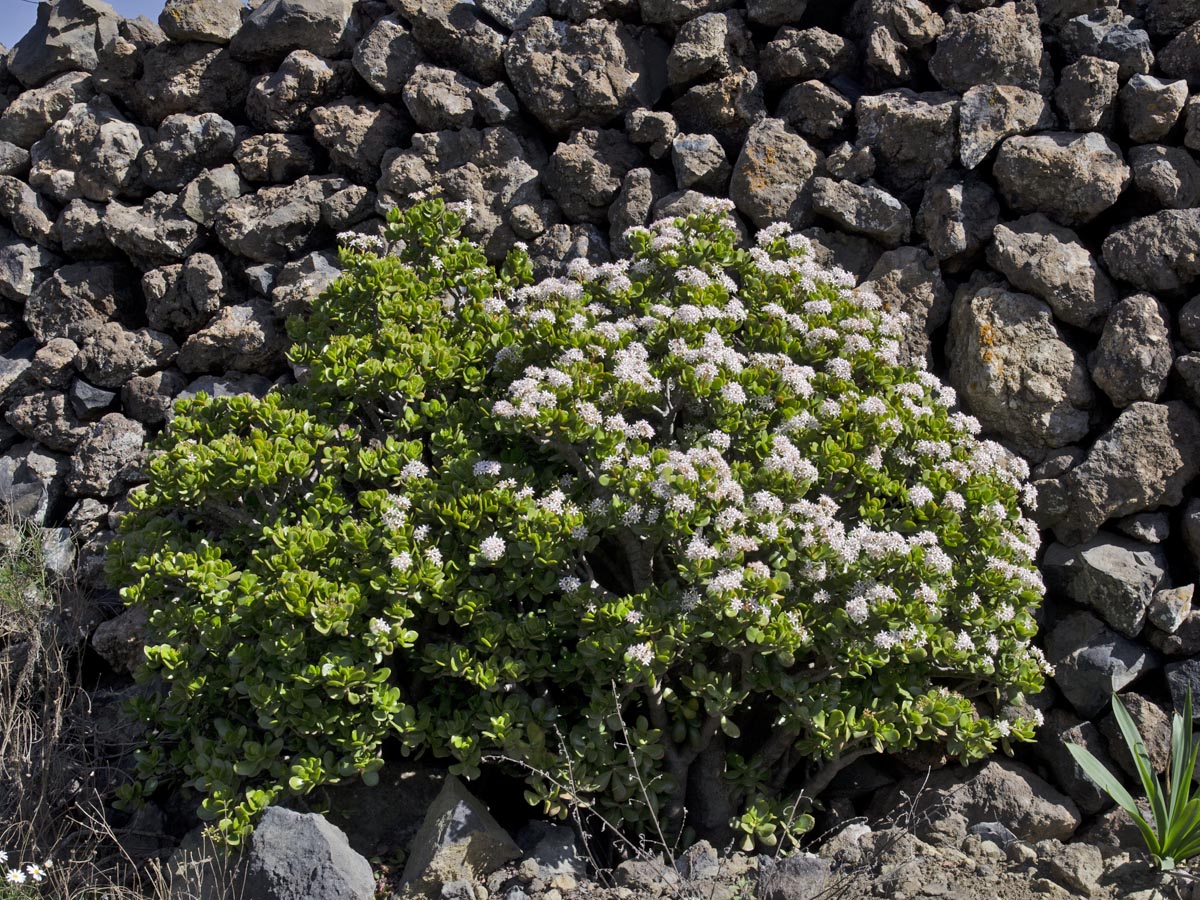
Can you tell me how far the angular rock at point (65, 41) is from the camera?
5988mm

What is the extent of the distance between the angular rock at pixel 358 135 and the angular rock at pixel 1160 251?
341 centimetres

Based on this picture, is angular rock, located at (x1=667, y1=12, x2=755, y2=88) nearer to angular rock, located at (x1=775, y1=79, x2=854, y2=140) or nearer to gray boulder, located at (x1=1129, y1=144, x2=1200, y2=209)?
angular rock, located at (x1=775, y1=79, x2=854, y2=140)

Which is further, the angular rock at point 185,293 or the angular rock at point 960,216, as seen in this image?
the angular rock at point 185,293

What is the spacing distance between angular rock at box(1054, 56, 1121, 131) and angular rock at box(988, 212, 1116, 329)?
492 millimetres

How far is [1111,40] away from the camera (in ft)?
14.6

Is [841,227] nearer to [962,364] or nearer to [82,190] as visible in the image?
[962,364]

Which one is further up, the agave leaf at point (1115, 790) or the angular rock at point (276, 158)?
the angular rock at point (276, 158)

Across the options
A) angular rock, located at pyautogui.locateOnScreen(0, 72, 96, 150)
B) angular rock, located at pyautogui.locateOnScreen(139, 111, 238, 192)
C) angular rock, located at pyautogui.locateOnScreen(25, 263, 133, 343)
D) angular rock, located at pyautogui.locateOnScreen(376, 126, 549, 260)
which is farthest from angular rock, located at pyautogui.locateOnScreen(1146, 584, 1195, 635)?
angular rock, located at pyautogui.locateOnScreen(0, 72, 96, 150)

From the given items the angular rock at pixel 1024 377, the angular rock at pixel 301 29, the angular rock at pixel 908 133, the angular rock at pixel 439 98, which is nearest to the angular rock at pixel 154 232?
the angular rock at pixel 301 29

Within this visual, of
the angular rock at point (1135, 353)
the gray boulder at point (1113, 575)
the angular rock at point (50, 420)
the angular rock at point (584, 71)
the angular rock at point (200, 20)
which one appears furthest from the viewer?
the angular rock at point (200, 20)

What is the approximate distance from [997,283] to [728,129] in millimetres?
1457

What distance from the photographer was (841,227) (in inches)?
183

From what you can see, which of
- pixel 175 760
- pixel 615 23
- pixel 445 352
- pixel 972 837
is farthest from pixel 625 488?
pixel 615 23

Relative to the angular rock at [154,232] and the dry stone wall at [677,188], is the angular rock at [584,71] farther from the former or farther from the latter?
the angular rock at [154,232]
